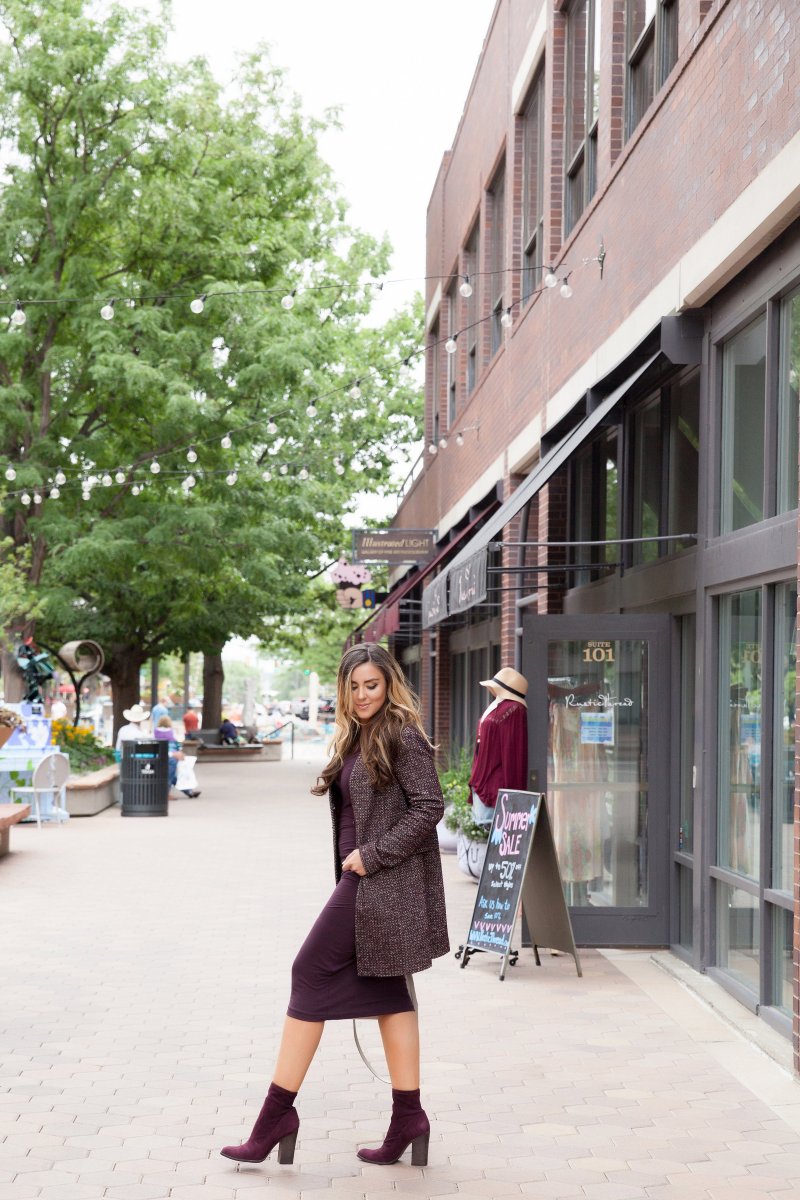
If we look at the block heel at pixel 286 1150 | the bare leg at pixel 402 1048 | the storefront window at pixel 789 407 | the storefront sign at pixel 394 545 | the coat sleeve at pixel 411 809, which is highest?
the storefront sign at pixel 394 545

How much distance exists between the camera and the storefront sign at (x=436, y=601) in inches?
559

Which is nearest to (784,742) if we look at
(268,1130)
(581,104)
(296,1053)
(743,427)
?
(743,427)

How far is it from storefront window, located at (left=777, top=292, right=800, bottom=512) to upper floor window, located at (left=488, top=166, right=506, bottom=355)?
36.1 feet

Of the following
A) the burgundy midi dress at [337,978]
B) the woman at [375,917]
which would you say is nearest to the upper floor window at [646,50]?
the woman at [375,917]

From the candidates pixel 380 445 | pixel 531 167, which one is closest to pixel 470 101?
pixel 531 167

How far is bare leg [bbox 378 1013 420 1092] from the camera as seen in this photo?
204 inches

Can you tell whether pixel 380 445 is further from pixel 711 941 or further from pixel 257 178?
pixel 711 941

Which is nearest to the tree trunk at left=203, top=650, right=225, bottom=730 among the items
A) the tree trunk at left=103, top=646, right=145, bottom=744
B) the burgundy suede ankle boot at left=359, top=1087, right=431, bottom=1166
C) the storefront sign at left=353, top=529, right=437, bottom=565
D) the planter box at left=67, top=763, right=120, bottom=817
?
the tree trunk at left=103, top=646, right=145, bottom=744

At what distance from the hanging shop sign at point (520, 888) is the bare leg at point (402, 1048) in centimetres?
362

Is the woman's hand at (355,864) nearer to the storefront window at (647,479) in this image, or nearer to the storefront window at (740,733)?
the storefront window at (740,733)

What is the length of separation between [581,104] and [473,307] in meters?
7.31

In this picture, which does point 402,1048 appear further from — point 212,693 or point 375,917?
point 212,693

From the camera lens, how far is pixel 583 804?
9.83 meters

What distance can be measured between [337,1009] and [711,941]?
3.97 metres
